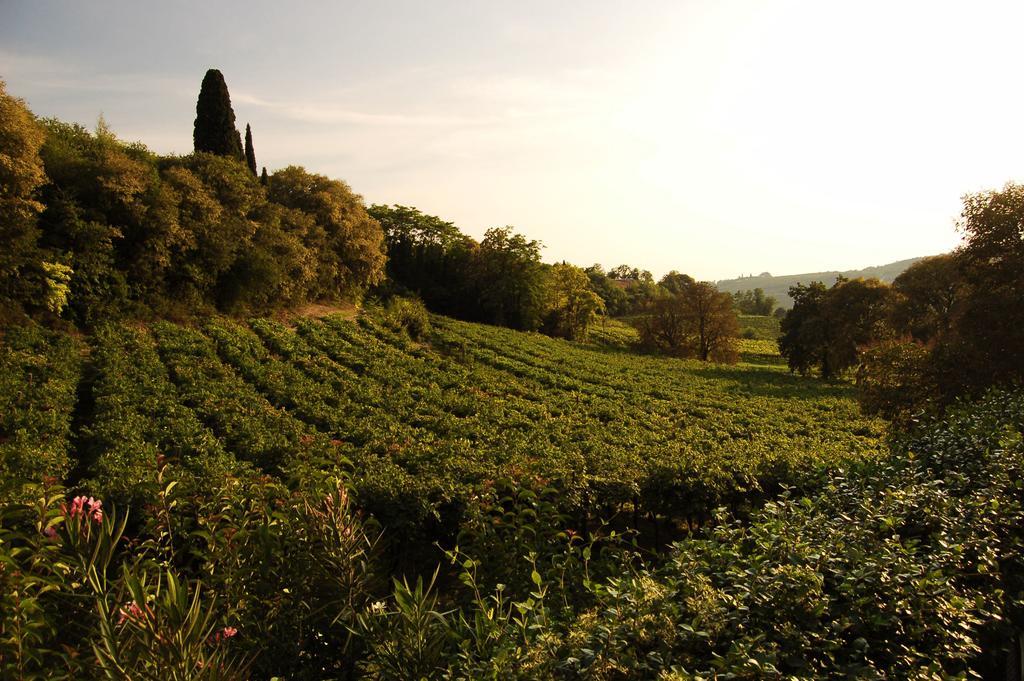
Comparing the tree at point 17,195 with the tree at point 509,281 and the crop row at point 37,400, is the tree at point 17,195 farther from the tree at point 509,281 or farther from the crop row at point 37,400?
the tree at point 509,281

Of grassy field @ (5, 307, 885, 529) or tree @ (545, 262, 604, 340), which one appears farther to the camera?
tree @ (545, 262, 604, 340)

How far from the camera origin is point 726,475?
10.1 metres

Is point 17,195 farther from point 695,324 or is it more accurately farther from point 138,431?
point 695,324

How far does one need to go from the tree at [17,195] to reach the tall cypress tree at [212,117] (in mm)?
15183

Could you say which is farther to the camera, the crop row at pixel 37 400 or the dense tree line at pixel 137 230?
the dense tree line at pixel 137 230

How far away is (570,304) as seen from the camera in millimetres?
56000

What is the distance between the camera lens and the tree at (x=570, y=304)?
55.4 m

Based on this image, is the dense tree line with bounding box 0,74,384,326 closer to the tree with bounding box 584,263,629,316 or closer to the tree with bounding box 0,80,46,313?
the tree with bounding box 0,80,46,313

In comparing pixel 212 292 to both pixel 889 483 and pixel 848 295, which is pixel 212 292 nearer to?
pixel 889 483

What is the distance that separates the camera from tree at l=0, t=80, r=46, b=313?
1731 centimetres

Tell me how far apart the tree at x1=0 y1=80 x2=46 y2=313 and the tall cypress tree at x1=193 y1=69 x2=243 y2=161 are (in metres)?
15.2

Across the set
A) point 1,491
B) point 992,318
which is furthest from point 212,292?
point 992,318

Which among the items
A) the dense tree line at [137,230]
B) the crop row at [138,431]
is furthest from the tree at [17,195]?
the crop row at [138,431]

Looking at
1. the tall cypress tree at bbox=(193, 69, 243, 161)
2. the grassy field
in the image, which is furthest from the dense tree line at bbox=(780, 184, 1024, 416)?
the tall cypress tree at bbox=(193, 69, 243, 161)
